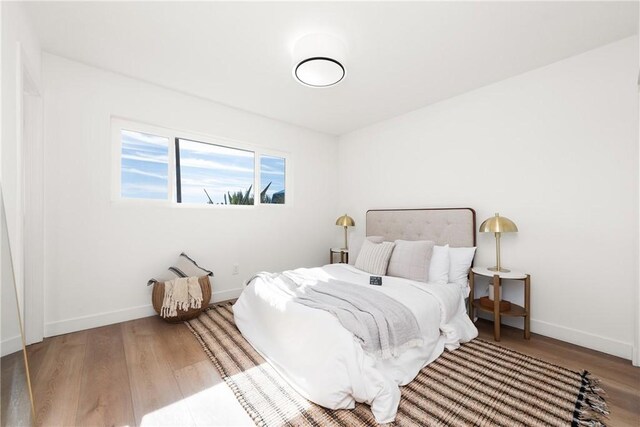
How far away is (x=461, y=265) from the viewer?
2791mm

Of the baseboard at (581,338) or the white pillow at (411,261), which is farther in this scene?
the white pillow at (411,261)

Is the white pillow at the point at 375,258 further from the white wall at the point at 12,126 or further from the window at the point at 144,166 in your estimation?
Answer: the white wall at the point at 12,126

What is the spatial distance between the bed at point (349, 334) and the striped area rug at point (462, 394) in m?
0.07

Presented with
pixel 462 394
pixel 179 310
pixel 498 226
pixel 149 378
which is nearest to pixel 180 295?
pixel 179 310

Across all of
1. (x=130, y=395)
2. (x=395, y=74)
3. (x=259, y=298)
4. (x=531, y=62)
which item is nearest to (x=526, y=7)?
(x=531, y=62)

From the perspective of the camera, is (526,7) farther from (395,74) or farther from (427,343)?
(427,343)

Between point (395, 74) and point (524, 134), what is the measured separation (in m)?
1.42

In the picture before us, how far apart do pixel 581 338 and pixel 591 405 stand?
1029mm

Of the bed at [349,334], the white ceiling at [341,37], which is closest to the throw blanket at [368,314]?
the bed at [349,334]

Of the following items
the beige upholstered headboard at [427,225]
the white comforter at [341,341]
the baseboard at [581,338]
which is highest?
the beige upholstered headboard at [427,225]

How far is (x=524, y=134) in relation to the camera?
8.78 ft

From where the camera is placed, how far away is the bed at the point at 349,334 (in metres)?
1.56

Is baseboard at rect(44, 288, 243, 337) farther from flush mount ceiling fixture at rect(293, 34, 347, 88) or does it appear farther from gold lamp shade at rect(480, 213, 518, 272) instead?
gold lamp shade at rect(480, 213, 518, 272)

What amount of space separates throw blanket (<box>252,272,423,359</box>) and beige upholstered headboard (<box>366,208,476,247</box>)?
138cm
